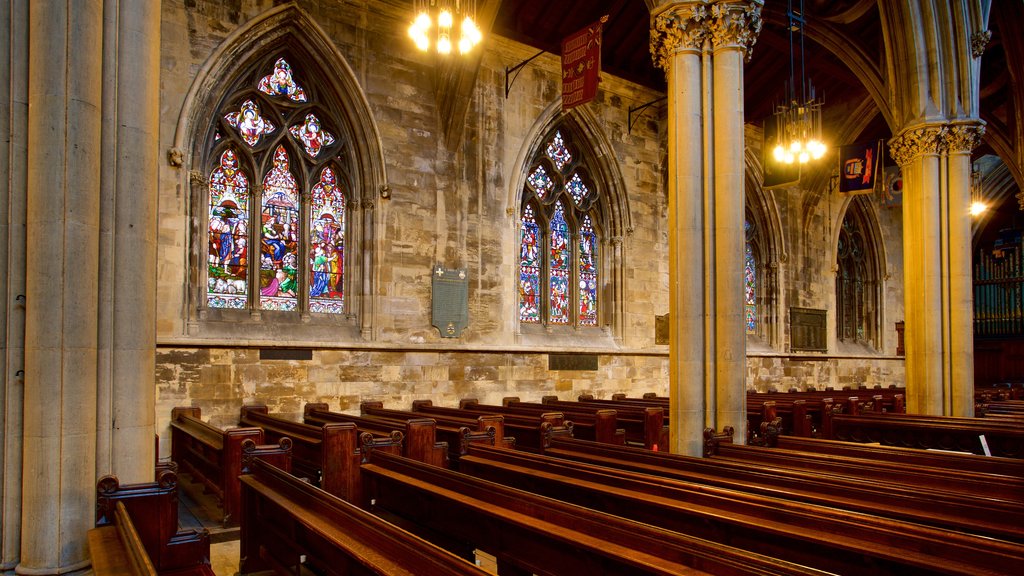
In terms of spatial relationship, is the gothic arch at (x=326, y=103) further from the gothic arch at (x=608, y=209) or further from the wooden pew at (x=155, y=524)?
the wooden pew at (x=155, y=524)

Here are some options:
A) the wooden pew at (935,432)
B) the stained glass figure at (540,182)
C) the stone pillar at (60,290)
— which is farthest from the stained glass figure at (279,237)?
the wooden pew at (935,432)

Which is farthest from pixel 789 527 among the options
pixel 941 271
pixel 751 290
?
pixel 751 290

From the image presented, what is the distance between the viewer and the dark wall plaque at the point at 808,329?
20.8 m

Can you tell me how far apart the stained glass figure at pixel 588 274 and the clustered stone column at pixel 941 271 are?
6.58m

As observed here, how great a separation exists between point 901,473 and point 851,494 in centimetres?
129

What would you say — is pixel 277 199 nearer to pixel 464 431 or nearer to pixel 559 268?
pixel 559 268

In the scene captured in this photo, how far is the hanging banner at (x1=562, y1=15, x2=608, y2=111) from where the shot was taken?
1232 cm

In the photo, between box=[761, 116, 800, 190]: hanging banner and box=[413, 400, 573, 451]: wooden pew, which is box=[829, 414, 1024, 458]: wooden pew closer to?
box=[413, 400, 573, 451]: wooden pew

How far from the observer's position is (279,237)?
1257cm

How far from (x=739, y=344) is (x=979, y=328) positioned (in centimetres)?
2589

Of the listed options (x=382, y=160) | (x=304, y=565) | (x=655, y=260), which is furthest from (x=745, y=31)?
(x=655, y=260)

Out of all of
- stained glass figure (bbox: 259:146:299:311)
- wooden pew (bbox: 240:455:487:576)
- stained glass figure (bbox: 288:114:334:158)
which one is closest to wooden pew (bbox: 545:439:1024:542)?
wooden pew (bbox: 240:455:487:576)

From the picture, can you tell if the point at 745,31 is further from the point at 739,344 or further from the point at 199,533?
the point at 199,533

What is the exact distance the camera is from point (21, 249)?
3.55 meters
